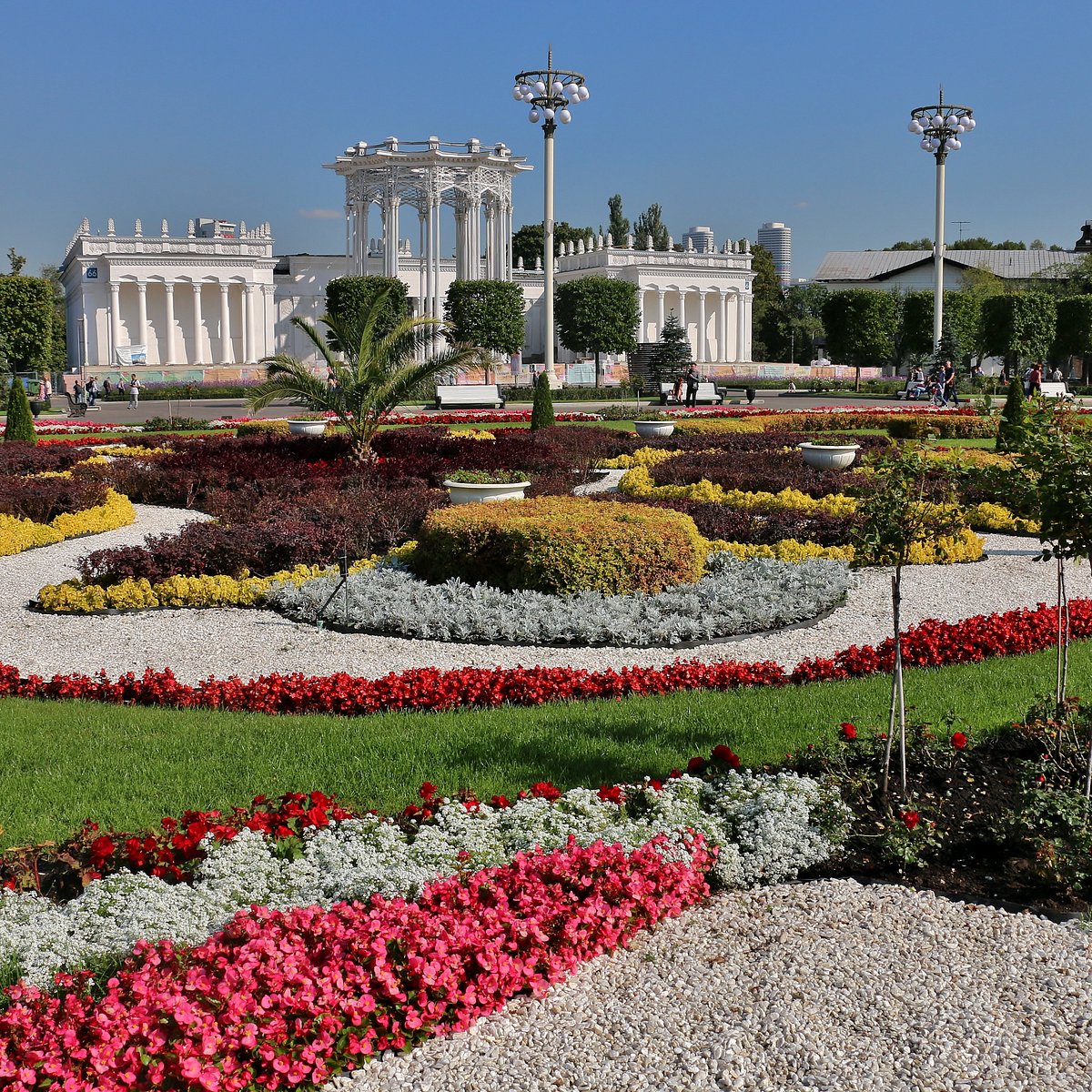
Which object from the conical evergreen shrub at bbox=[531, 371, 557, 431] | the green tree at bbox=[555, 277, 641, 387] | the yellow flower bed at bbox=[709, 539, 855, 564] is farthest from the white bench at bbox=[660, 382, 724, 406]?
the yellow flower bed at bbox=[709, 539, 855, 564]

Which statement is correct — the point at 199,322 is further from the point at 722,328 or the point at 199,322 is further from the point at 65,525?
the point at 65,525

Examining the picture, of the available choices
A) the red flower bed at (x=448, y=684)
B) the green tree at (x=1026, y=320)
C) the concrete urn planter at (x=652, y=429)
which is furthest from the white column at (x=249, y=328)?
the red flower bed at (x=448, y=684)

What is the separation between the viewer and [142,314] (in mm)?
65375

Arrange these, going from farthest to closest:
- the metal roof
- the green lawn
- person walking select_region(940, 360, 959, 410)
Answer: the metal roof
person walking select_region(940, 360, 959, 410)
the green lawn

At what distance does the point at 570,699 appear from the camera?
6785mm

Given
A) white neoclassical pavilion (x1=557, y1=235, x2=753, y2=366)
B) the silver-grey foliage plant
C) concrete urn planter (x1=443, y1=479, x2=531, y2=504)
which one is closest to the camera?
the silver-grey foliage plant

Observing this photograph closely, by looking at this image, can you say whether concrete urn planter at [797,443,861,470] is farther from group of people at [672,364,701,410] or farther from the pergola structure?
the pergola structure

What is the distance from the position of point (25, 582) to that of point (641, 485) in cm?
744

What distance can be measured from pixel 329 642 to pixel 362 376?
8097 millimetres

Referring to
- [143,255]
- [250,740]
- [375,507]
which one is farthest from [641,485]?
[143,255]

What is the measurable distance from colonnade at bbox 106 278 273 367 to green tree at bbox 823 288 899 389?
3144 centimetres

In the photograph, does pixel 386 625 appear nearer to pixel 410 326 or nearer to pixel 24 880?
pixel 24 880

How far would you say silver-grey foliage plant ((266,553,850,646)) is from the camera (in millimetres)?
8578

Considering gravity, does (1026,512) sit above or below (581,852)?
above
